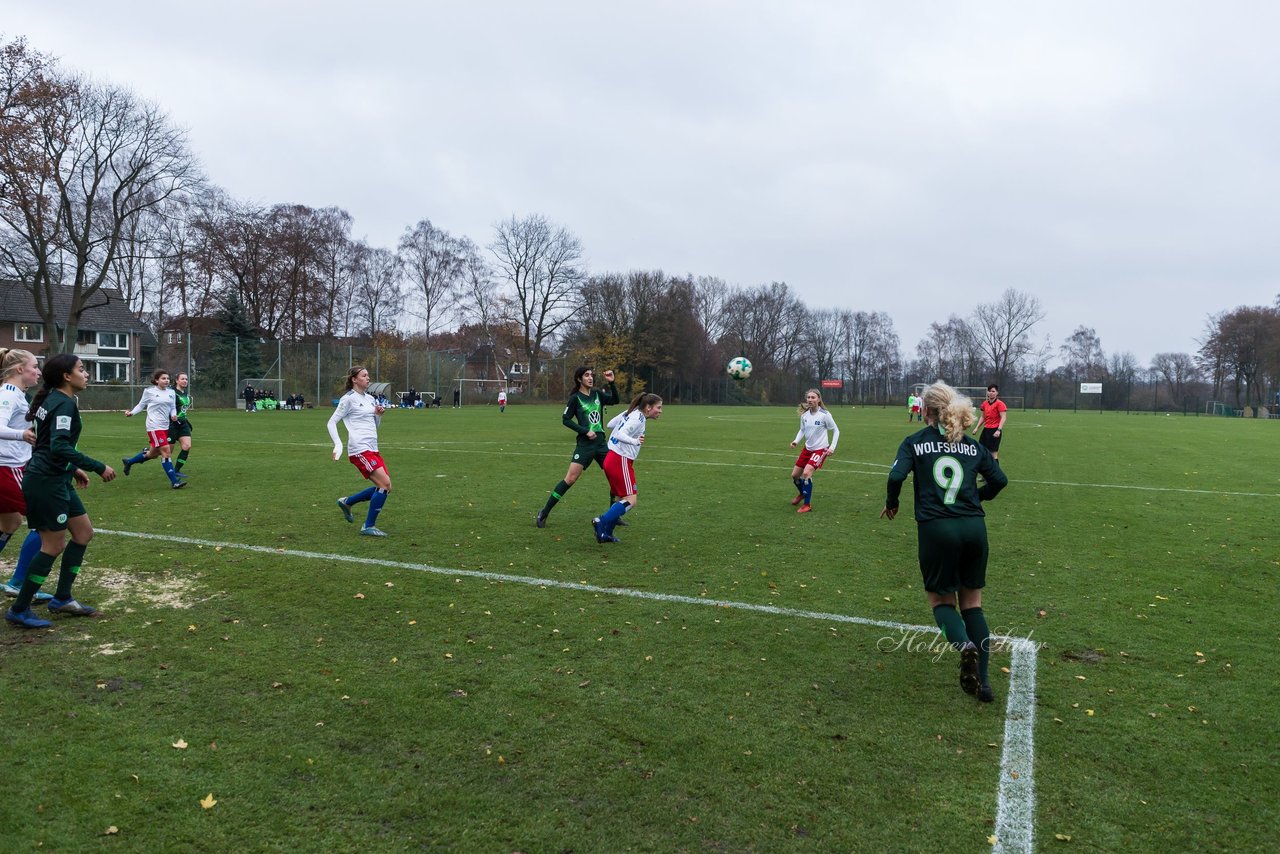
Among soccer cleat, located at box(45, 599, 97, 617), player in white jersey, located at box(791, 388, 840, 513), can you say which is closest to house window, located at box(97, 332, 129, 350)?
player in white jersey, located at box(791, 388, 840, 513)

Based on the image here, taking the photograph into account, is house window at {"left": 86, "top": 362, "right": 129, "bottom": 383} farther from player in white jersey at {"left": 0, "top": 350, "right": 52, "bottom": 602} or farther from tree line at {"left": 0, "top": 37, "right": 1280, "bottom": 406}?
player in white jersey at {"left": 0, "top": 350, "right": 52, "bottom": 602}

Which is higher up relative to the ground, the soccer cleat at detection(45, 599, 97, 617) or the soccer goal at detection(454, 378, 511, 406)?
the soccer goal at detection(454, 378, 511, 406)

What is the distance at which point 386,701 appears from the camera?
4.32 meters

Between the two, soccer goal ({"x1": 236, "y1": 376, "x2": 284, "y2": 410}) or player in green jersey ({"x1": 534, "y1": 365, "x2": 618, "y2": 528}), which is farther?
soccer goal ({"x1": 236, "y1": 376, "x2": 284, "y2": 410})

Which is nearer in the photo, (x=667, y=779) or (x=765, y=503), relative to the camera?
(x=667, y=779)

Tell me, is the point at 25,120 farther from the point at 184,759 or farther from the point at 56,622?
the point at 184,759

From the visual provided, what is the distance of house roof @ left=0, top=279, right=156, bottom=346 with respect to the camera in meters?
60.3

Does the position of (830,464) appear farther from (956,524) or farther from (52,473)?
(52,473)

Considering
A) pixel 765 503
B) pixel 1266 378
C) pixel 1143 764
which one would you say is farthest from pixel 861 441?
pixel 1266 378

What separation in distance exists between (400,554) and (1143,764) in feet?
20.3

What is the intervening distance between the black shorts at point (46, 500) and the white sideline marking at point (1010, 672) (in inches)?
97.9

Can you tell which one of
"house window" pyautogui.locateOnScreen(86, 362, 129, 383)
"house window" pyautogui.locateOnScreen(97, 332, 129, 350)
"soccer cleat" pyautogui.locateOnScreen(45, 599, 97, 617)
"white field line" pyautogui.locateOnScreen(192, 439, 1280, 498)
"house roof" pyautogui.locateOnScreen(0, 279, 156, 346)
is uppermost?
"house roof" pyautogui.locateOnScreen(0, 279, 156, 346)

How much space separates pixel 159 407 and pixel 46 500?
851 cm

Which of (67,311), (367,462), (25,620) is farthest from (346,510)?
(67,311)
